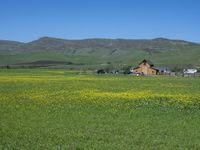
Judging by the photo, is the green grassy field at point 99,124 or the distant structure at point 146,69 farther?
the distant structure at point 146,69

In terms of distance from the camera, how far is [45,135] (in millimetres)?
16219

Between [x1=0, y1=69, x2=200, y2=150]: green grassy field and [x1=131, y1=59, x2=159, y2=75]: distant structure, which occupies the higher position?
[x1=131, y1=59, x2=159, y2=75]: distant structure

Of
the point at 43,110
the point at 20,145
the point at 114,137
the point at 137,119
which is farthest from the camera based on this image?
the point at 43,110

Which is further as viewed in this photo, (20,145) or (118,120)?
(118,120)

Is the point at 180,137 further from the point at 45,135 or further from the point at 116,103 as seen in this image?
the point at 116,103

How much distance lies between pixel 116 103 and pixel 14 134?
12.1 metres

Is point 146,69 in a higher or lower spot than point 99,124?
higher

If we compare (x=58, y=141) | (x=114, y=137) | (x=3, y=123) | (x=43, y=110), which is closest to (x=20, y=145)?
(x=58, y=141)

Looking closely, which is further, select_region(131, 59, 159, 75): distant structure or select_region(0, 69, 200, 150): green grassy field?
select_region(131, 59, 159, 75): distant structure

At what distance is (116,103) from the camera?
2791cm

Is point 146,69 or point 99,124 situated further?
point 146,69

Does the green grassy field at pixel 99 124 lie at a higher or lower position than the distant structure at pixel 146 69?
lower

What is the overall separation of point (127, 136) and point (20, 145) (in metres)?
3.50

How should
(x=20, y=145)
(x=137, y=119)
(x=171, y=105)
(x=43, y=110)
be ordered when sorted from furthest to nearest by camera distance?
1. (x=171, y=105)
2. (x=43, y=110)
3. (x=137, y=119)
4. (x=20, y=145)
